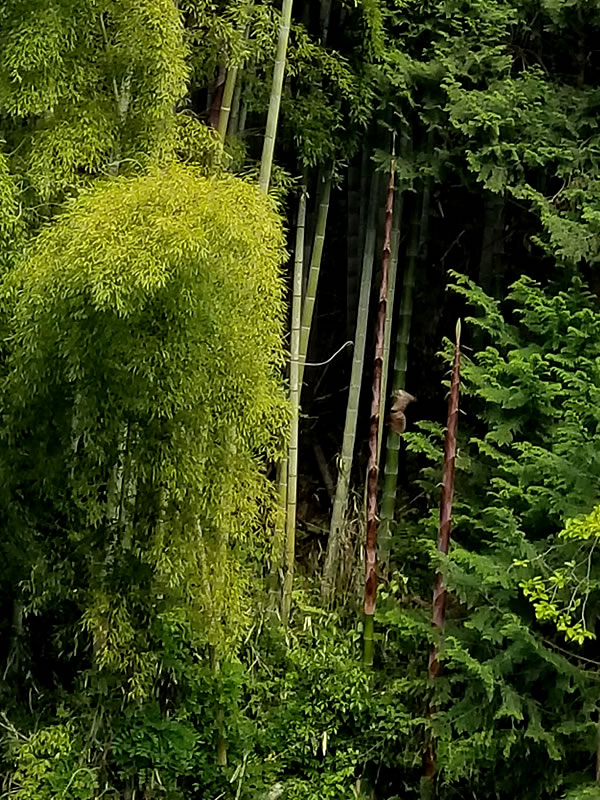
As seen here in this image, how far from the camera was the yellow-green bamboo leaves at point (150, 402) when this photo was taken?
2668 mm

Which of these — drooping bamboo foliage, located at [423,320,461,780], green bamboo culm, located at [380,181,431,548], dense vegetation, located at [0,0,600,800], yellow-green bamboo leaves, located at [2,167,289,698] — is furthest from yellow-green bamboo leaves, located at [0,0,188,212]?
green bamboo culm, located at [380,181,431,548]

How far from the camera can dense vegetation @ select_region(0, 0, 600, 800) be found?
285cm

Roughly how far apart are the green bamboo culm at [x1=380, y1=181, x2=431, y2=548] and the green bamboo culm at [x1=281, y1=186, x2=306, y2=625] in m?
0.44

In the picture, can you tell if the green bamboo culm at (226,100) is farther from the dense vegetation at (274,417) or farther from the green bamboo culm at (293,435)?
the green bamboo culm at (293,435)

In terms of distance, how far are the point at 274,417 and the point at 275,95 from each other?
1308 mm

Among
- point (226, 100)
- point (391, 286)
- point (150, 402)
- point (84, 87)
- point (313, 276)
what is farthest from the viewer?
point (391, 286)

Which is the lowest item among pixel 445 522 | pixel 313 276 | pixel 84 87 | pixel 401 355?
pixel 445 522

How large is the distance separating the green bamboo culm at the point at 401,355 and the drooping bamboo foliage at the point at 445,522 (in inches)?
27.7

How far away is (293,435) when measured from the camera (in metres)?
4.02

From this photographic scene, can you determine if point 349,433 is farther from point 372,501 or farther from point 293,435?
point 372,501

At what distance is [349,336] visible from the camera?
5.09m

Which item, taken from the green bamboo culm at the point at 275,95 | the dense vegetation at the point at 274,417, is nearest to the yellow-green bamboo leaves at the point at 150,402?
the dense vegetation at the point at 274,417

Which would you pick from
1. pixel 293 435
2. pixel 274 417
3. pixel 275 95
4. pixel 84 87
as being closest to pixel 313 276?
pixel 293 435

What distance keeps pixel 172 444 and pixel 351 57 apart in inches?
83.4
